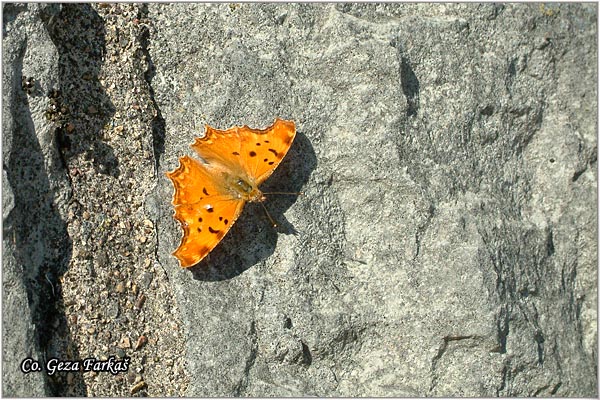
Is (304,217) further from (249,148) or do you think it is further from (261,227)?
(249,148)

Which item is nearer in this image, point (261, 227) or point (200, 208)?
point (200, 208)

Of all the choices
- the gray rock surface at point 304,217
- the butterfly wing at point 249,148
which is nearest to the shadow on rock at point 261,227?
the gray rock surface at point 304,217

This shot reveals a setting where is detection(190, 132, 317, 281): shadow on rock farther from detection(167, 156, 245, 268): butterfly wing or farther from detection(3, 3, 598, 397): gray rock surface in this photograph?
detection(167, 156, 245, 268): butterfly wing

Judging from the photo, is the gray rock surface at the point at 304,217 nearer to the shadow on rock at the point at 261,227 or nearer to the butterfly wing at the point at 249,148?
the shadow on rock at the point at 261,227

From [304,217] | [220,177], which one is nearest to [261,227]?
[304,217]

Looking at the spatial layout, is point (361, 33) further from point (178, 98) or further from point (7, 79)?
point (7, 79)

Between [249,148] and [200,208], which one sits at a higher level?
[249,148]

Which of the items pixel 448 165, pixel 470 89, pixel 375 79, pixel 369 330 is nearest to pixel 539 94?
pixel 470 89
